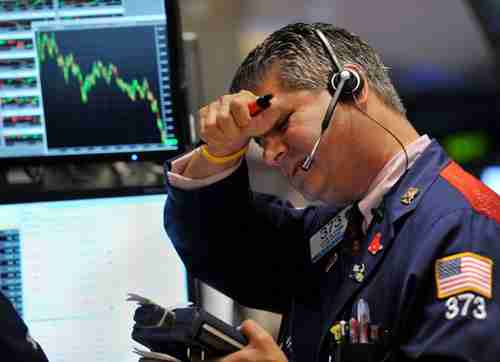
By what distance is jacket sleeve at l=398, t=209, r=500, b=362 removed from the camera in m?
0.97

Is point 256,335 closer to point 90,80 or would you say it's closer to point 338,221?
point 338,221

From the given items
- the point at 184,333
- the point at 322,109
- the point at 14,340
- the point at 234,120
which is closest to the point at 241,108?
the point at 234,120

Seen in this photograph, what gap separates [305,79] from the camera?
1.23m

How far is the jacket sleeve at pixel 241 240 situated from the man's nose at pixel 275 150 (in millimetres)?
129

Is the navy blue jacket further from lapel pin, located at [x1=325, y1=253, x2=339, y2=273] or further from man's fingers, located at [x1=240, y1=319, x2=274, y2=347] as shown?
man's fingers, located at [x1=240, y1=319, x2=274, y2=347]

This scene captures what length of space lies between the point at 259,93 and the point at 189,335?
1.39 feet

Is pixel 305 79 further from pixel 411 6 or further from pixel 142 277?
pixel 411 6

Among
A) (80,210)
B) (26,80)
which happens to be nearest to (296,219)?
(80,210)

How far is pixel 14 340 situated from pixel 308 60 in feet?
2.08

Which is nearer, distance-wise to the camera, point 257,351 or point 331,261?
point 257,351

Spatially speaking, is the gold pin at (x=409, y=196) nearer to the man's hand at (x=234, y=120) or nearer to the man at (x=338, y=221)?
the man at (x=338, y=221)

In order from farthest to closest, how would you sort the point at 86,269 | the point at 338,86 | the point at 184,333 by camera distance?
the point at 86,269, the point at 338,86, the point at 184,333

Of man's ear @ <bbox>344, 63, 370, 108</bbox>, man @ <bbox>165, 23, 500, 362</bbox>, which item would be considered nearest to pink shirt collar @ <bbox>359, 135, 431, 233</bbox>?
man @ <bbox>165, 23, 500, 362</bbox>

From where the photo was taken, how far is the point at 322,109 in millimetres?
1225
